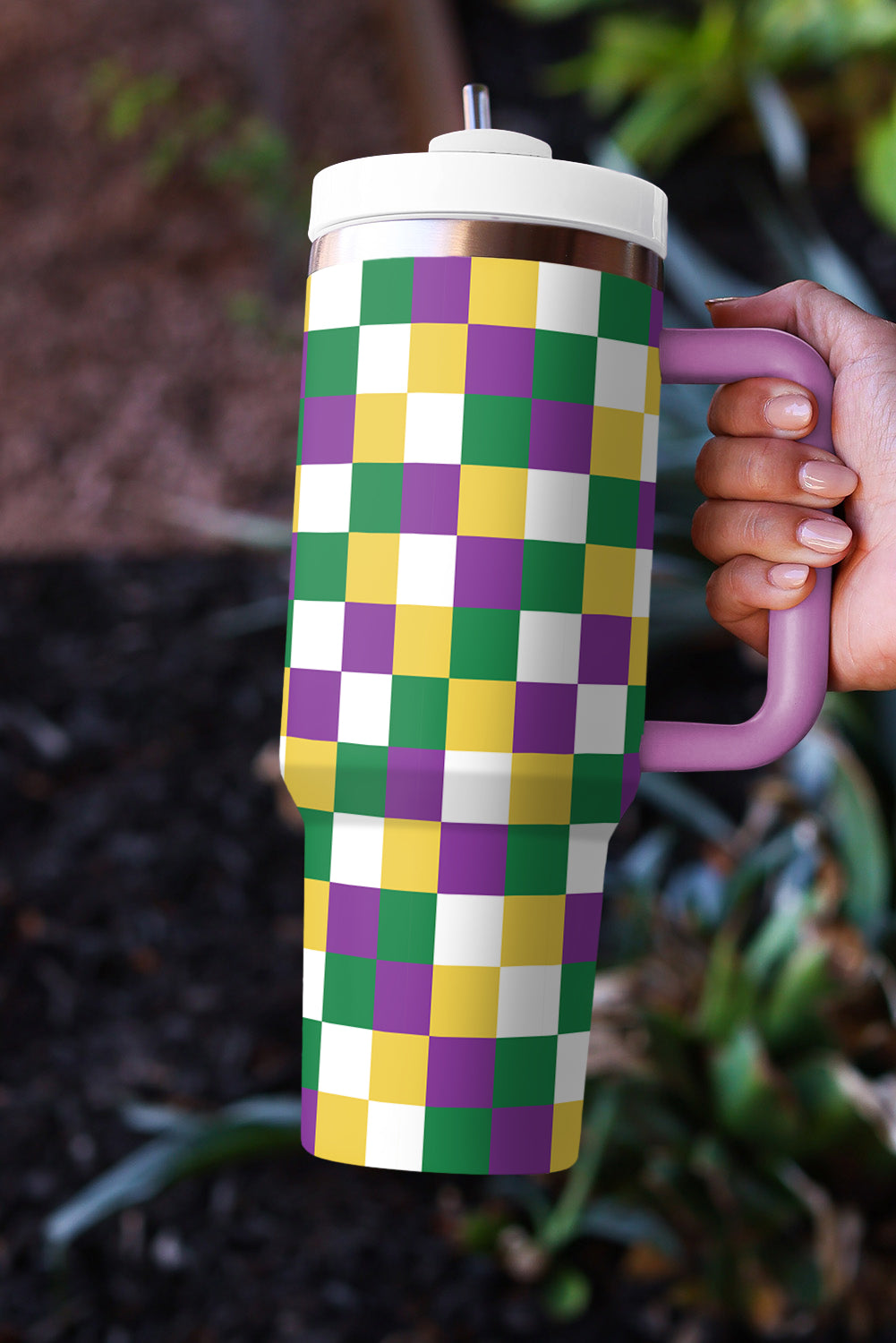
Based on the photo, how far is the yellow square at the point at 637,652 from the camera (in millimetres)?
408

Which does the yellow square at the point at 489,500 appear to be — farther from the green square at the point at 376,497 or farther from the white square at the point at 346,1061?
the white square at the point at 346,1061

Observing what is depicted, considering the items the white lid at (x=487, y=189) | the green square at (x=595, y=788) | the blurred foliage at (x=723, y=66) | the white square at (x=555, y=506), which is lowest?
the green square at (x=595, y=788)

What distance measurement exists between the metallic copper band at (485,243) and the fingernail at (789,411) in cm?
8

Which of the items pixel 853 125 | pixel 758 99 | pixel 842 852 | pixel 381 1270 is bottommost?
pixel 381 1270

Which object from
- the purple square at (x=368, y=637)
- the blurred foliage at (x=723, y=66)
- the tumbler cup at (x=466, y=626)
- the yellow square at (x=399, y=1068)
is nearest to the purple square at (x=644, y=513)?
the tumbler cup at (x=466, y=626)

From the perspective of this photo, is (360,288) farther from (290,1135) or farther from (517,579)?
(290,1135)

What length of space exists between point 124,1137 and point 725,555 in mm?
1285

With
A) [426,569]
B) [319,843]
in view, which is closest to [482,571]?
[426,569]

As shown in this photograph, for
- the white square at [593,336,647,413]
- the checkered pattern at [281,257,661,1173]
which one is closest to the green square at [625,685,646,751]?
the checkered pattern at [281,257,661,1173]

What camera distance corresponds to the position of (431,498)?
0.38m

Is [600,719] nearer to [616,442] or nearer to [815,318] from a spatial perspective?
[616,442]

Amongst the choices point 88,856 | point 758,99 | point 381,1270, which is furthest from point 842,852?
point 88,856

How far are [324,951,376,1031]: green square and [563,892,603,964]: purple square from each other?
0.07 meters

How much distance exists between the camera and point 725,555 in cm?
47
